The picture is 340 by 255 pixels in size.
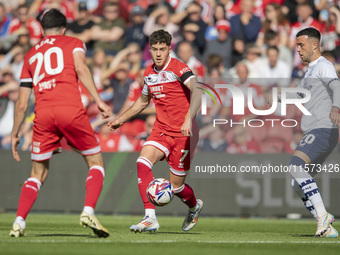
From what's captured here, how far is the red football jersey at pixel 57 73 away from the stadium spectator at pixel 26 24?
11.7 meters

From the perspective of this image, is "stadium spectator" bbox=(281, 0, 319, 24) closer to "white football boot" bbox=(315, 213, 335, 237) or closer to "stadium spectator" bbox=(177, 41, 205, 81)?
"stadium spectator" bbox=(177, 41, 205, 81)

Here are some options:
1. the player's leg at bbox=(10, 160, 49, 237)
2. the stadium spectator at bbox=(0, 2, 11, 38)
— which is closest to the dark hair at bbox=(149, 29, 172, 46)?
the player's leg at bbox=(10, 160, 49, 237)

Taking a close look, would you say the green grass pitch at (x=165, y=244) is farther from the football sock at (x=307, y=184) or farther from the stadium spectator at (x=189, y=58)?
the stadium spectator at (x=189, y=58)

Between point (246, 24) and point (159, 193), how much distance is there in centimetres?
928

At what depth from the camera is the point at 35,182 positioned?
882 cm

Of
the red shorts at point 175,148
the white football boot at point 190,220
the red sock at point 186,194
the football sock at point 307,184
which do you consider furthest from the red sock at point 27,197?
the football sock at point 307,184

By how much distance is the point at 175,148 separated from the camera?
1042 cm

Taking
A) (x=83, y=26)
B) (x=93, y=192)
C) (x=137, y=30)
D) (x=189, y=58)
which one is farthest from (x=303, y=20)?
(x=93, y=192)

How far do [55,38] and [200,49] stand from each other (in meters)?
9.86

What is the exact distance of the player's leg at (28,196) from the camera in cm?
865

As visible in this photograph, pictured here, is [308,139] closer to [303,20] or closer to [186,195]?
Result: [186,195]

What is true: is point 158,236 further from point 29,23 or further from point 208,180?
point 29,23

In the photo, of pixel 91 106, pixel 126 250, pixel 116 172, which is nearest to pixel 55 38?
pixel 126 250

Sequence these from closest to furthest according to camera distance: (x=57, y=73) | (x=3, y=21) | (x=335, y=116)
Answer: (x=57, y=73), (x=335, y=116), (x=3, y=21)
